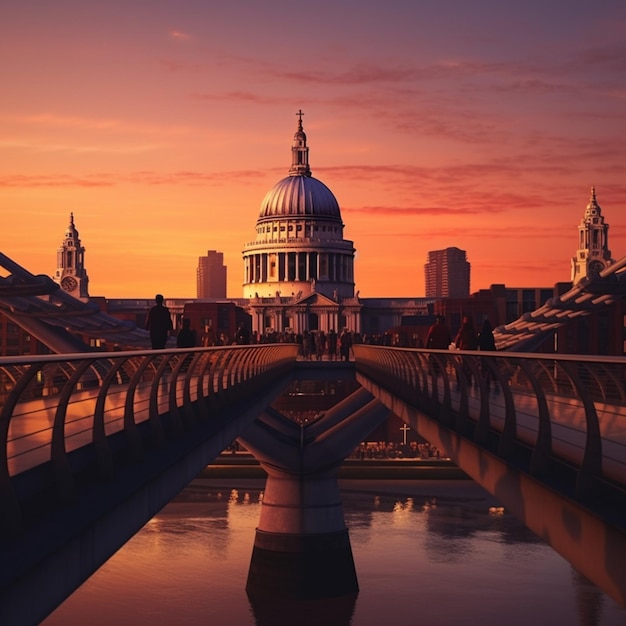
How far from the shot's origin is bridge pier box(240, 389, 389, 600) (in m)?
52.0

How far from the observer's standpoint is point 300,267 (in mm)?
188750

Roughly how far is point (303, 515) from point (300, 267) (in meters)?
135

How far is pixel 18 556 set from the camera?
7461 millimetres

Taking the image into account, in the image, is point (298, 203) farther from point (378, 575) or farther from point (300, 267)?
point (378, 575)

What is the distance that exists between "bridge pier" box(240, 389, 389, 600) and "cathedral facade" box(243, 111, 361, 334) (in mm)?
117329

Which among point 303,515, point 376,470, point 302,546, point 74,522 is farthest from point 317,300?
point 74,522

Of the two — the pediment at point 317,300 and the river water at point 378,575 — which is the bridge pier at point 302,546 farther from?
the pediment at point 317,300

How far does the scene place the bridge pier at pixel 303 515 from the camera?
171ft

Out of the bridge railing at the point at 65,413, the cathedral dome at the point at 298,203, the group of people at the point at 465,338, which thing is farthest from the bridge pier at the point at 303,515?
the cathedral dome at the point at 298,203

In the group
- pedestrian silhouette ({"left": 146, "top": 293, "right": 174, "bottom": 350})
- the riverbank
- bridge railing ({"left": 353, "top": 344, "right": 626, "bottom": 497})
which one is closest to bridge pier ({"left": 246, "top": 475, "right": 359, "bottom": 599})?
pedestrian silhouette ({"left": 146, "top": 293, "right": 174, "bottom": 350})

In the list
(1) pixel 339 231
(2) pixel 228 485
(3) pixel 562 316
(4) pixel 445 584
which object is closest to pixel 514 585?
(4) pixel 445 584

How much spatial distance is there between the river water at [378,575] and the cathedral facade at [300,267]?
308ft

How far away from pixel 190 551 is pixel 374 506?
18.3m

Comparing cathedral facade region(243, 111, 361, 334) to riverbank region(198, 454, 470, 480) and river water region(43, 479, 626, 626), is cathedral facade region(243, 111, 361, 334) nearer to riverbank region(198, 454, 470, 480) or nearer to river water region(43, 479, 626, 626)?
riverbank region(198, 454, 470, 480)
